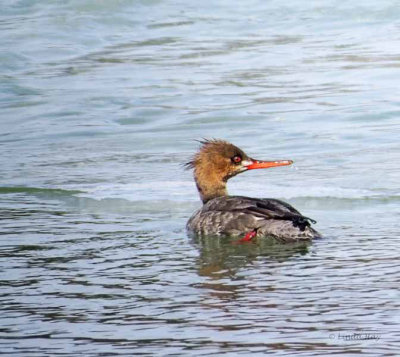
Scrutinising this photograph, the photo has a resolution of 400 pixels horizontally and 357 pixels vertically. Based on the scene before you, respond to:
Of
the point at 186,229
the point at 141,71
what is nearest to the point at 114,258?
the point at 186,229

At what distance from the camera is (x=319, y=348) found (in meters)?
6.24

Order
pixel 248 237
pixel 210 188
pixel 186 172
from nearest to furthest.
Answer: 1. pixel 248 237
2. pixel 210 188
3. pixel 186 172

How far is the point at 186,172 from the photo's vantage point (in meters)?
12.5

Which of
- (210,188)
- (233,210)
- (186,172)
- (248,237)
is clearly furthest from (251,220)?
(186,172)

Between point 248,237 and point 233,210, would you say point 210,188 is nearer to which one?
point 233,210

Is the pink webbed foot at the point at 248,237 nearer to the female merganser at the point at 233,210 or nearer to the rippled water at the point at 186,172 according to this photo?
the female merganser at the point at 233,210

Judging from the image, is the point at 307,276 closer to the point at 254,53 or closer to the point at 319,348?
the point at 319,348

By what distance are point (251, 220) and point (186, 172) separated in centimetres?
317

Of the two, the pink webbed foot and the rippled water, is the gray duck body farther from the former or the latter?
the rippled water

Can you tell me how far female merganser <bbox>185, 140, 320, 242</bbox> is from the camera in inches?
359

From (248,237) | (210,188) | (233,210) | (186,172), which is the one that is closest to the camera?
(248,237)

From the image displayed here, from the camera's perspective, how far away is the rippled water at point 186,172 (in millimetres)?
6840

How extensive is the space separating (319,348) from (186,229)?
12.2 ft

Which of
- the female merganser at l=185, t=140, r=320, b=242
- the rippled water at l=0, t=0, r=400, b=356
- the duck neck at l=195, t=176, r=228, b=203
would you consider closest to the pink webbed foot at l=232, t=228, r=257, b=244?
the female merganser at l=185, t=140, r=320, b=242
